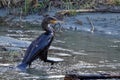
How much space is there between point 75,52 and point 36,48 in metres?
1.89

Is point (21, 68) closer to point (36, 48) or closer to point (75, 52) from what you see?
point (36, 48)

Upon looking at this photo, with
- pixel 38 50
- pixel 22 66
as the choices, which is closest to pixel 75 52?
pixel 38 50

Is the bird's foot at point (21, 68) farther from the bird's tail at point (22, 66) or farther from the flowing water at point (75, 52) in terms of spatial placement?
the flowing water at point (75, 52)

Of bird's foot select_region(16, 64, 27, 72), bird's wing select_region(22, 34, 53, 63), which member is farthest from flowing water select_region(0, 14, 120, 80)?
bird's wing select_region(22, 34, 53, 63)

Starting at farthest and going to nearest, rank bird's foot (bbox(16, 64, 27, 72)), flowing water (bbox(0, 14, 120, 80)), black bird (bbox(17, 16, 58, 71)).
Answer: black bird (bbox(17, 16, 58, 71)), bird's foot (bbox(16, 64, 27, 72)), flowing water (bbox(0, 14, 120, 80))

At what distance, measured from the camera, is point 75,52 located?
36.2 feet

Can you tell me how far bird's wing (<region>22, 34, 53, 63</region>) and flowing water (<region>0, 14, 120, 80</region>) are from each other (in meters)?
0.21

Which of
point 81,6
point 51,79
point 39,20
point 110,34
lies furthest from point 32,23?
point 51,79

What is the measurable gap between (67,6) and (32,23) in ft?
3.66

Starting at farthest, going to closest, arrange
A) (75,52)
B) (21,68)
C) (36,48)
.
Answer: (75,52) < (36,48) < (21,68)

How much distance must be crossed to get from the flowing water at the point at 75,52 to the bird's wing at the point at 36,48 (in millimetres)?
208

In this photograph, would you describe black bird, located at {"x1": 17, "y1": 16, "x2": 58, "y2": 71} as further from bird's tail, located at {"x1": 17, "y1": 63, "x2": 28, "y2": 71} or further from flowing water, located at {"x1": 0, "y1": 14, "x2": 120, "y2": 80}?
flowing water, located at {"x1": 0, "y1": 14, "x2": 120, "y2": 80}

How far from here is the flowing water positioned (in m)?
8.96

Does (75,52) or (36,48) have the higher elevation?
(36,48)
